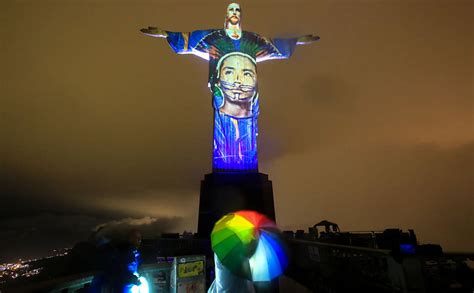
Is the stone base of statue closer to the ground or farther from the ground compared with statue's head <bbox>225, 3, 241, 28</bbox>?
closer to the ground

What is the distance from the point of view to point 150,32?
15.9m

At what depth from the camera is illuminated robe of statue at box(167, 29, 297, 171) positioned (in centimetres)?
1511

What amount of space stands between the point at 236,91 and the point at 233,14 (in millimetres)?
5165

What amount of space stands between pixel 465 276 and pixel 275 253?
18.2 feet

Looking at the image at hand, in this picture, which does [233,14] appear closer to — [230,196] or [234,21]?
[234,21]

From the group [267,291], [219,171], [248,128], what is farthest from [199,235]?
[267,291]

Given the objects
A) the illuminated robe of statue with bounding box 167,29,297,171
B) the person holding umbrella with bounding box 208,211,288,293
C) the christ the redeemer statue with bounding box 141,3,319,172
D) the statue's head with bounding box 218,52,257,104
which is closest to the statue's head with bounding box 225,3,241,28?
the christ the redeemer statue with bounding box 141,3,319,172

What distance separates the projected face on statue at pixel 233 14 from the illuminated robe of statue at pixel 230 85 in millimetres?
821

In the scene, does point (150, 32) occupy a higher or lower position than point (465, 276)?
higher

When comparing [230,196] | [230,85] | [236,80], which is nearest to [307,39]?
[236,80]

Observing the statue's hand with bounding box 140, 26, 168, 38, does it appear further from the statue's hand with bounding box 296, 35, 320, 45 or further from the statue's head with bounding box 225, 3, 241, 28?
the statue's hand with bounding box 296, 35, 320, 45

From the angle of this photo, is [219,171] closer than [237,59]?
Yes

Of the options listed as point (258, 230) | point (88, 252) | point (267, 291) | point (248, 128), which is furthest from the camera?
point (248, 128)

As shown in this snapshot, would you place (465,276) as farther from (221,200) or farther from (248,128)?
(248,128)
